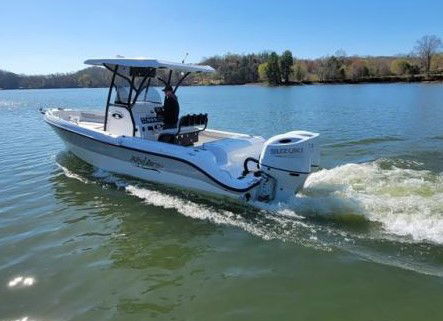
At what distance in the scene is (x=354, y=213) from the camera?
24.3ft

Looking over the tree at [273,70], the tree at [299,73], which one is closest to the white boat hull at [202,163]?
the tree at [273,70]

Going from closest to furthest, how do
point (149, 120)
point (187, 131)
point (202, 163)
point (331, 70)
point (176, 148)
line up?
point (202, 163), point (176, 148), point (187, 131), point (149, 120), point (331, 70)

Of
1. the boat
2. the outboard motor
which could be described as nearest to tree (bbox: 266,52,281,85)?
the boat

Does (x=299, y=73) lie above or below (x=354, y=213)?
above

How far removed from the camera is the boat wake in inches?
247

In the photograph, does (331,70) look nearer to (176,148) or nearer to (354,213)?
(176,148)

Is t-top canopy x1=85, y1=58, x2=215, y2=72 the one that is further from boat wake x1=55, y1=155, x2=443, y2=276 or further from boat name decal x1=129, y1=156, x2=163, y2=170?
boat wake x1=55, y1=155, x2=443, y2=276

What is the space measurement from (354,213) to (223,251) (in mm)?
2211

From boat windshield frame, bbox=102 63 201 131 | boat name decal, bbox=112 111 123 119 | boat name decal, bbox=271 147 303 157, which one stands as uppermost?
boat windshield frame, bbox=102 63 201 131

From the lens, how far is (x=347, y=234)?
6.79 metres

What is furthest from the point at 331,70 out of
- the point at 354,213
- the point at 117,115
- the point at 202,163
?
the point at 354,213

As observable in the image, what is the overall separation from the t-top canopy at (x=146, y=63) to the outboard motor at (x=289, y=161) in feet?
9.99

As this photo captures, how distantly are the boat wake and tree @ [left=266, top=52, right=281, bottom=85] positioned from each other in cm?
10657

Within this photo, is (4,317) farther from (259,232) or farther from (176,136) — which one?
(176,136)
